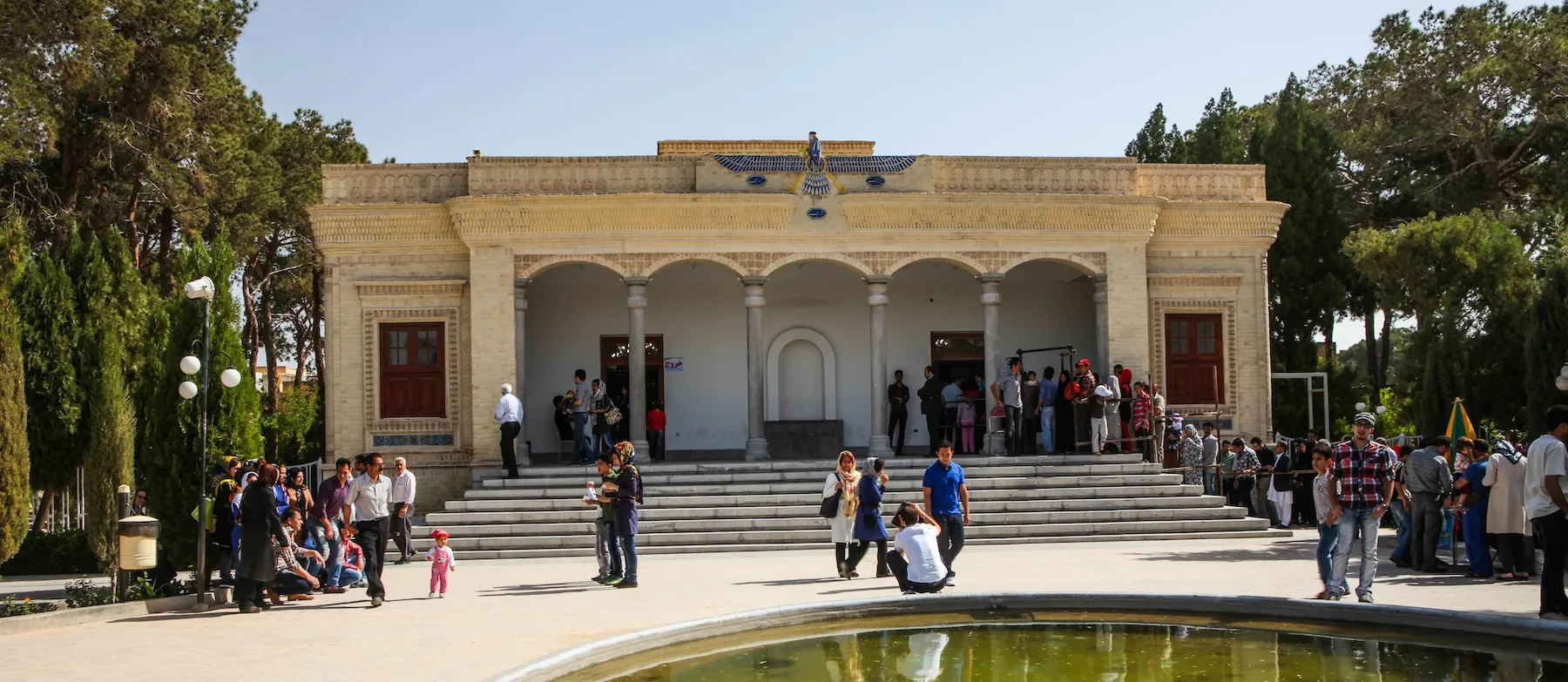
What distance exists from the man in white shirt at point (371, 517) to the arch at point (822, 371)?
1097 centimetres

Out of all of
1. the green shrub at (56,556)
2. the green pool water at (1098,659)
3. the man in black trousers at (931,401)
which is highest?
the man in black trousers at (931,401)

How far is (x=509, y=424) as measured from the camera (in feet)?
66.3

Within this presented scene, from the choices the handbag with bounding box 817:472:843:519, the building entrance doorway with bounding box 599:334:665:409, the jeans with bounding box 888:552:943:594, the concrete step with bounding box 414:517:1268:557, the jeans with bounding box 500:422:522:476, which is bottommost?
the concrete step with bounding box 414:517:1268:557

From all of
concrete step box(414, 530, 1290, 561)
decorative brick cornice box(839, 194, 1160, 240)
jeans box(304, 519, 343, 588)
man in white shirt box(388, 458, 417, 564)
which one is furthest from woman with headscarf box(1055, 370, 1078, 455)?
jeans box(304, 519, 343, 588)

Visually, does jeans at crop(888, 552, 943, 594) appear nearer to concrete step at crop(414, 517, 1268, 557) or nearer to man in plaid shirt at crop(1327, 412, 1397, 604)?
man in plaid shirt at crop(1327, 412, 1397, 604)

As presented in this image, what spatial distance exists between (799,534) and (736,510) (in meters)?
1.06

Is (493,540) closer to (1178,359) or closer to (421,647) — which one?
(421,647)

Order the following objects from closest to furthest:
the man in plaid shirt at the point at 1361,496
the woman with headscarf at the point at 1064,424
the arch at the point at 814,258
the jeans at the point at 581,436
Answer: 1. the man in plaid shirt at the point at 1361,496
2. the jeans at the point at 581,436
3. the arch at the point at 814,258
4. the woman with headscarf at the point at 1064,424

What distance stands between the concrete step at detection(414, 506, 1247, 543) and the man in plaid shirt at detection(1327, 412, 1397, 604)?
7.43 metres

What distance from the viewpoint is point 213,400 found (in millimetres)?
16609

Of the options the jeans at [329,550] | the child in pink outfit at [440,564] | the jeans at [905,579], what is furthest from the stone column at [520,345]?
the jeans at [905,579]

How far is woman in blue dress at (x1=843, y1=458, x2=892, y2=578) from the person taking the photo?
1398cm

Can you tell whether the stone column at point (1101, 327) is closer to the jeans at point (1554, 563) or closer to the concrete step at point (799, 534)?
the concrete step at point (799, 534)

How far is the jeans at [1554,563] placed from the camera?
10141 millimetres
